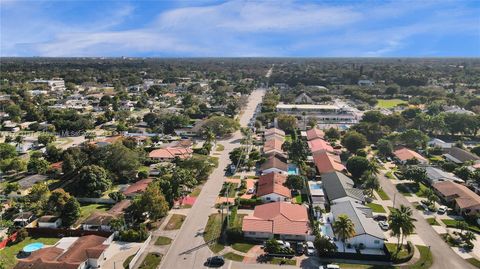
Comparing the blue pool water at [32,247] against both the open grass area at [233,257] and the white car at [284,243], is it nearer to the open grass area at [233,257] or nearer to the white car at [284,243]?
the open grass area at [233,257]

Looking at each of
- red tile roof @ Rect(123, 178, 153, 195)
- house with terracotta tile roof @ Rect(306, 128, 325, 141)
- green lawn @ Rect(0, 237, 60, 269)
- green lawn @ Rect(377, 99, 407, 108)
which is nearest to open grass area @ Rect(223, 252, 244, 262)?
red tile roof @ Rect(123, 178, 153, 195)

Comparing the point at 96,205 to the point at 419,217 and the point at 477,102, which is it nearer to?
the point at 419,217

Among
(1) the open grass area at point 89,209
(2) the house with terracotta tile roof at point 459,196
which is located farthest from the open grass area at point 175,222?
(2) the house with terracotta tile roof at point 459,196

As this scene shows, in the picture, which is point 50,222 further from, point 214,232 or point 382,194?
point 382,194

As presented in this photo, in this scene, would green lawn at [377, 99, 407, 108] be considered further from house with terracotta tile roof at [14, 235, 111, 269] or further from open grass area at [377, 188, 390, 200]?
house with terracotta tile roof at [14, 235, 111, 269]

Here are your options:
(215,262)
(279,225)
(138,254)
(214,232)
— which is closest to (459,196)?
(279,225)

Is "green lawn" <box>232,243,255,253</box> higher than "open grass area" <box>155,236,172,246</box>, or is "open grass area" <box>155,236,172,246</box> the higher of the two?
"open grass area" <box>155,236,172,246</box>

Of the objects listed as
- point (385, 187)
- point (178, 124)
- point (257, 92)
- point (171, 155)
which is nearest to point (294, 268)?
point (385, 187)
